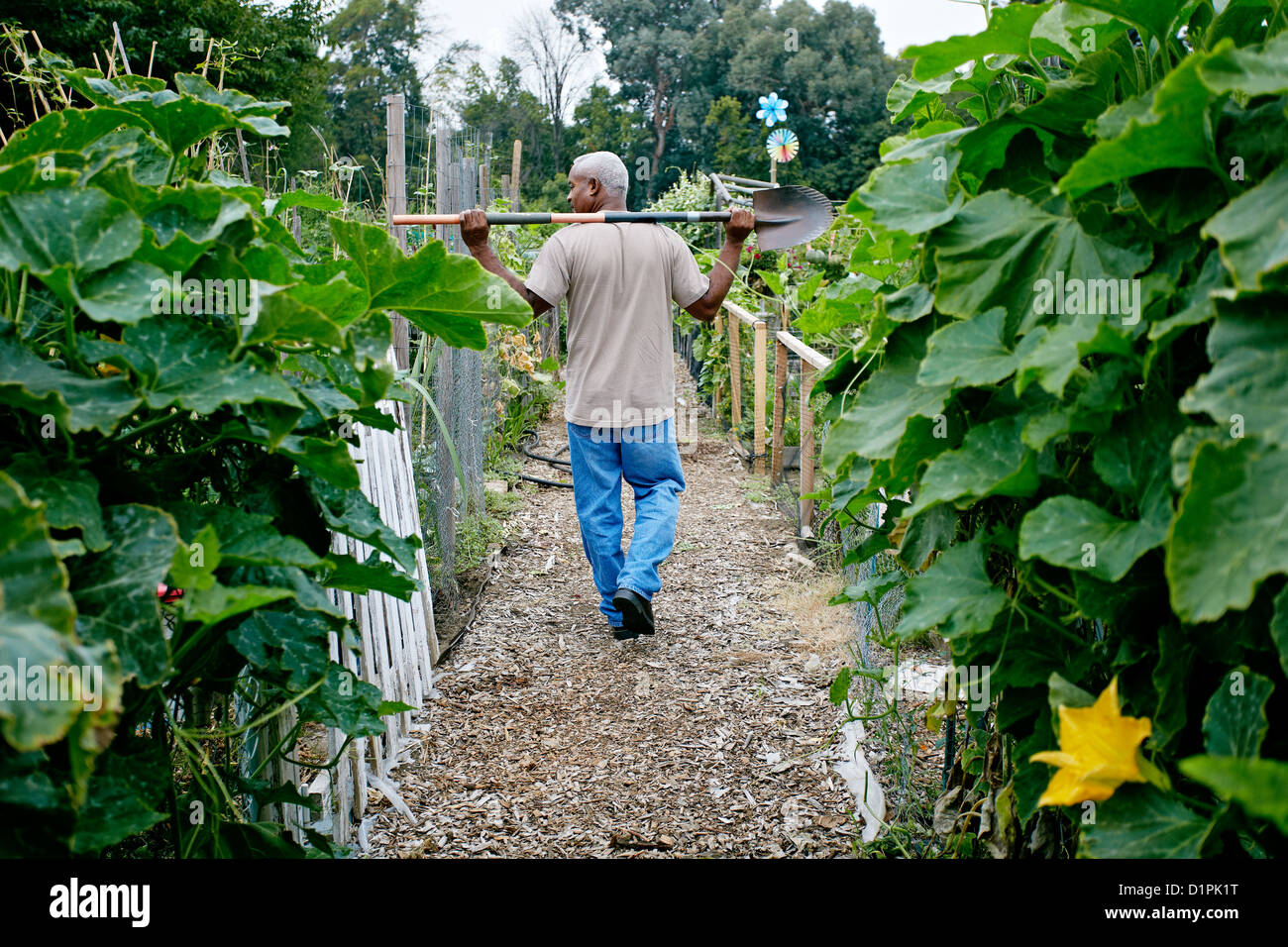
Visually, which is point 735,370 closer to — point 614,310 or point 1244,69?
point 614,310

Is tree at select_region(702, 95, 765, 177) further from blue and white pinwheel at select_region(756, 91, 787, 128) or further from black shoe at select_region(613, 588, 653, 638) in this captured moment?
black shoe at select_region(613, 588, 653, 638)

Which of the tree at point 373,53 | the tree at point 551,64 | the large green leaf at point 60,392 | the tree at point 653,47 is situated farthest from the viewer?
the tree at point 373,53

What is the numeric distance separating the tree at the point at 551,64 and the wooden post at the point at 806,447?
3182 cm

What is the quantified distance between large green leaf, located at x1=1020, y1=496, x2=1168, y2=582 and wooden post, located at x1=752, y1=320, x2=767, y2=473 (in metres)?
4.83

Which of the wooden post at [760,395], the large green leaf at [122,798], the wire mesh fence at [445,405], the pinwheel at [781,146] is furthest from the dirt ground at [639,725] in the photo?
the pinwheel at [781,146]

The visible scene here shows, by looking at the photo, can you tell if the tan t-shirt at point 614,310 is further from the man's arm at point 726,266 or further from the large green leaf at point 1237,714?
the large green leaf at point 1237,714

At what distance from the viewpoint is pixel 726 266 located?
3854 mm

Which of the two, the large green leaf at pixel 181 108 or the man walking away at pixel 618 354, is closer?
the large green leaf at pixel 181 108

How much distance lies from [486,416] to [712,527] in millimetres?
1697

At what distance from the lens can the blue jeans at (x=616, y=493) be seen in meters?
3.85

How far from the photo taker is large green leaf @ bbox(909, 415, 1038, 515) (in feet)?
3.20

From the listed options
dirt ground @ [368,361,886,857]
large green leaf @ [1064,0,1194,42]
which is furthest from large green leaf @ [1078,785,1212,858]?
dirt ground @ [368,361,886,857]

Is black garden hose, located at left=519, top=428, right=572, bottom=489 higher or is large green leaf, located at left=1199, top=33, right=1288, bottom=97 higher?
large green leaf, located at left=1199, top=33, right=1288, bottom=97

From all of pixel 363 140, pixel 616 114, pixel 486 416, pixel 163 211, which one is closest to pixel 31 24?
pixel 486 416
